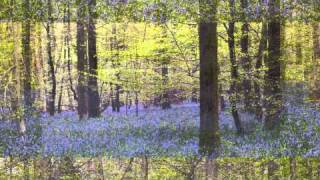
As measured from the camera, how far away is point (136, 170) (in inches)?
192

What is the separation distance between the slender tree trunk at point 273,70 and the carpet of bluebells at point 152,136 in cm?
11

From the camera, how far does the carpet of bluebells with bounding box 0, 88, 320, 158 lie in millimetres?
4852

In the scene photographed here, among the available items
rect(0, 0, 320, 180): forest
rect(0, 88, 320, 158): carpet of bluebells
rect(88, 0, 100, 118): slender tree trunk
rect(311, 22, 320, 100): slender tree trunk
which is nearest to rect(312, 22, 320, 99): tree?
rect(311, 22, 320, 100): slender tree trunk

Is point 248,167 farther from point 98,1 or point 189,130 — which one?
point 98,1

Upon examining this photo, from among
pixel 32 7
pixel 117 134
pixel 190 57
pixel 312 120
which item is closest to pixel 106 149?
pixel 117 134

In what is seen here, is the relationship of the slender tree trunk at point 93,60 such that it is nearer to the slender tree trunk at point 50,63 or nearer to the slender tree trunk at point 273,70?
the slender tree trunk at point 50,63

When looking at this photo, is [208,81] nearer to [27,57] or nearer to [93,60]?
[93,60]

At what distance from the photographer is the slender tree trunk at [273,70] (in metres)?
4.88

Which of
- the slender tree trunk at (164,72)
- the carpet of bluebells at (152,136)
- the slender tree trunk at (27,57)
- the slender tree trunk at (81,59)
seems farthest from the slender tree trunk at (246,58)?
the slender tree trunk at (27,57)

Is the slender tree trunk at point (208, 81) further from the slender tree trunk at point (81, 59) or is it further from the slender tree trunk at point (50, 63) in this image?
the slender tree trunk at point (50, 63)

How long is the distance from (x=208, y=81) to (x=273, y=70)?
758 mm

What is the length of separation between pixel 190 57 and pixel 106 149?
1403 mm

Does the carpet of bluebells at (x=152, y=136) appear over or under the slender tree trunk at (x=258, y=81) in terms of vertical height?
under

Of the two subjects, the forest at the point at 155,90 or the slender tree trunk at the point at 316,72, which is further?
the slender tree trunk at the point at 316,72
